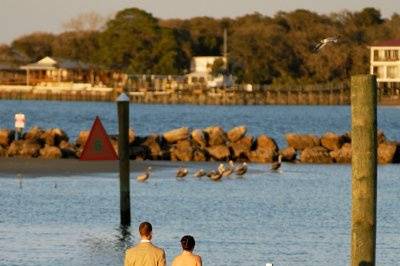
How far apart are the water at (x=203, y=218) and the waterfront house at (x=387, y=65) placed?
11410cm

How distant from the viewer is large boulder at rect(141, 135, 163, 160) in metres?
51.3

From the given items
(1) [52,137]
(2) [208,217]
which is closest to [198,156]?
(1) [52,137]

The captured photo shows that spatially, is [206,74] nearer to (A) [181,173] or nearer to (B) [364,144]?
(A) [181,173]

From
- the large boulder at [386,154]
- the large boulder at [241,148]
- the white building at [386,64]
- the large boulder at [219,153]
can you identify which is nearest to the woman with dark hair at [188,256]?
the large boulder at [219,153]

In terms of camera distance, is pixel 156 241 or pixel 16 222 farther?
pixel 16 222

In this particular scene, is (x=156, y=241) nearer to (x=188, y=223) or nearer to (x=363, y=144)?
(x=188, y=223)

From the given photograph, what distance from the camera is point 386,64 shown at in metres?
162

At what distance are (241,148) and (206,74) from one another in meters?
134

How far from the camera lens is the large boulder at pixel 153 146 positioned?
2019 inches

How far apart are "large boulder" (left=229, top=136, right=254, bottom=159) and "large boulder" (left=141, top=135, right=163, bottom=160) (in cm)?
254

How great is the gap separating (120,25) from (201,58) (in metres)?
12.8

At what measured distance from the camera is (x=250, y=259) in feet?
90.6

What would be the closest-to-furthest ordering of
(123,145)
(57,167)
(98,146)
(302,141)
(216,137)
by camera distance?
1. (98,146)
2. (123,145)
3. (57,167)
4. (216,137)
5. (302,141)

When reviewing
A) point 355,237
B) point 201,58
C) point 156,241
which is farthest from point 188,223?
point 201,58
